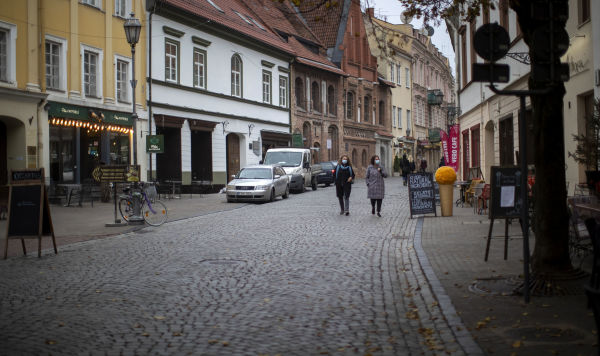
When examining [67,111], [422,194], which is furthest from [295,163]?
[422,194]

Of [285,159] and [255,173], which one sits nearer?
[255,173]

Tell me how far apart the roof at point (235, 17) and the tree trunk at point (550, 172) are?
25278 millimetres

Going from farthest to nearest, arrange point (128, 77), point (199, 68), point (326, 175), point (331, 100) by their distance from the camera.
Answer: point (331, 100) < point (326, 175) < point (199, 68) < point (128, 77)

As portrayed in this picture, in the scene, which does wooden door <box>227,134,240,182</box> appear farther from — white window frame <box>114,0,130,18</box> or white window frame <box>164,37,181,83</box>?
white window frame <box>114,0,130,18</box>

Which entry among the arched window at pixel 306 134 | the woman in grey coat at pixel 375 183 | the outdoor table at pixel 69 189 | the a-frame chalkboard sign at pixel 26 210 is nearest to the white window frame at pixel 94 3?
the outdoor table at pixel 69 189

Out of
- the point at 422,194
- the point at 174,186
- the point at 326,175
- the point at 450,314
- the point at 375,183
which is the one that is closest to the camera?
the point at 450,314

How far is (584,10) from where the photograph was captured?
49.3 ft

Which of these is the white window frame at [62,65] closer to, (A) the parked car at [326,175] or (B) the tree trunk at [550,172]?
(A) the parked car at [326,175]

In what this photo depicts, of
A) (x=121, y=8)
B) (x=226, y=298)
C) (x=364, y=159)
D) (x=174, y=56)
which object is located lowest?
(x=226, y=298)

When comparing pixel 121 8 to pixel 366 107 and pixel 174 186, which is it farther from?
pixel 366 107

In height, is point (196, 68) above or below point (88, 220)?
above

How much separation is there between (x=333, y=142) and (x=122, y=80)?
25.4 m

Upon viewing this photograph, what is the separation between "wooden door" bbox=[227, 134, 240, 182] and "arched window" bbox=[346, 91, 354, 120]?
17994 mm

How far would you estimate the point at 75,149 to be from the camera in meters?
25.6
